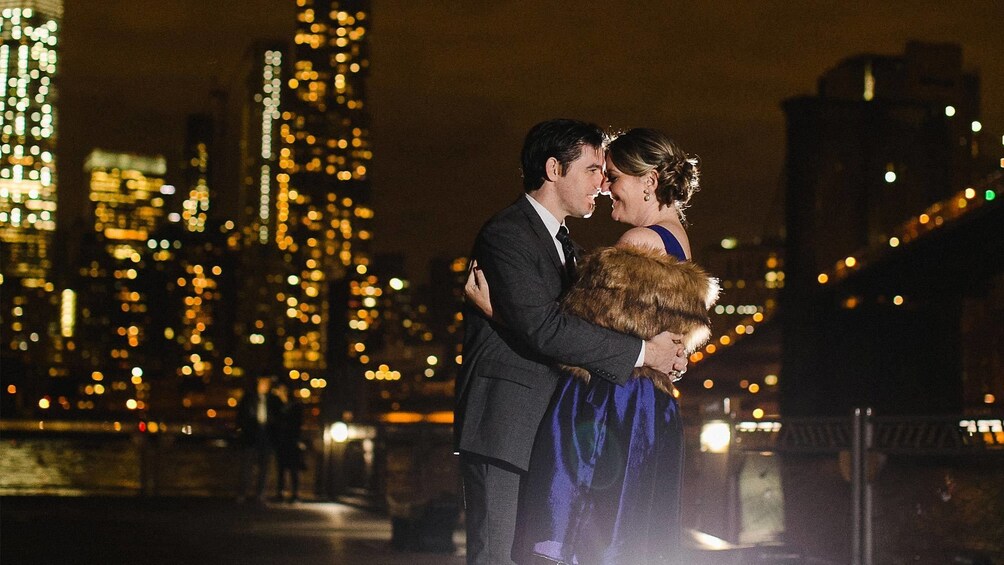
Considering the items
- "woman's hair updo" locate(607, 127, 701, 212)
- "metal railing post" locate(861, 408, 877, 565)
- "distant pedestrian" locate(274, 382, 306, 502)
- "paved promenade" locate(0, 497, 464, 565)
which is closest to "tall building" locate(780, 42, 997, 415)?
"distant pedestrian" locate(274, 382, 306, 502)

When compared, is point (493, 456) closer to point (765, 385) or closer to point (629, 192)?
point (629, 192)

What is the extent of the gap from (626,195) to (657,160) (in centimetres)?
14

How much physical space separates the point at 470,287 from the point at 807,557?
3.11 meters

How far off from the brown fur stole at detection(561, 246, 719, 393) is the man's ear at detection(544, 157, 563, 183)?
261mm

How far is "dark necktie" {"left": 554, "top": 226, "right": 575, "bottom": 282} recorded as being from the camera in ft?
13.9

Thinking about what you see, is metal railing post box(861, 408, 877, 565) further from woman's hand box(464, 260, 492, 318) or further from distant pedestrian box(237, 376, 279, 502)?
distant pedestrian box(237, 376, 279, 502)

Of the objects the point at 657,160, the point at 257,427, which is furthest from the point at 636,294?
the point at 257,427

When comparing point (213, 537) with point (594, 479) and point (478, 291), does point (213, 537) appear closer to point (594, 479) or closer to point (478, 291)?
point (478, 291)

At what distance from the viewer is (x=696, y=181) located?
4305mm

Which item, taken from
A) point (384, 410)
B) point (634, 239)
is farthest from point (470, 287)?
point (384, 410)

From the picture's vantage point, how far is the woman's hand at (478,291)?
4.11 meters

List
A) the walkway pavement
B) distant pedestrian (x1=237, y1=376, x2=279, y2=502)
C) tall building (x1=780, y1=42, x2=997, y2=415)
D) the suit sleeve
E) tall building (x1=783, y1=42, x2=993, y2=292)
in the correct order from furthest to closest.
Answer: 1. tall building (x1=783, y1=42, x2=993, y2=292)
2. tall building (x1=780, y1=42, x2=997, y2=415)
3. distant pedestrian (x1=237, y1=376, x2=279, y2=502)
4. the walkway pavement
5. the suit sleeve

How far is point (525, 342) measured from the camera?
3.99m

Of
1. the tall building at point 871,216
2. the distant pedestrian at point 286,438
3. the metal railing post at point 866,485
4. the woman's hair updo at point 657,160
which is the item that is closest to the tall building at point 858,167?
the tall building at point 871,216
